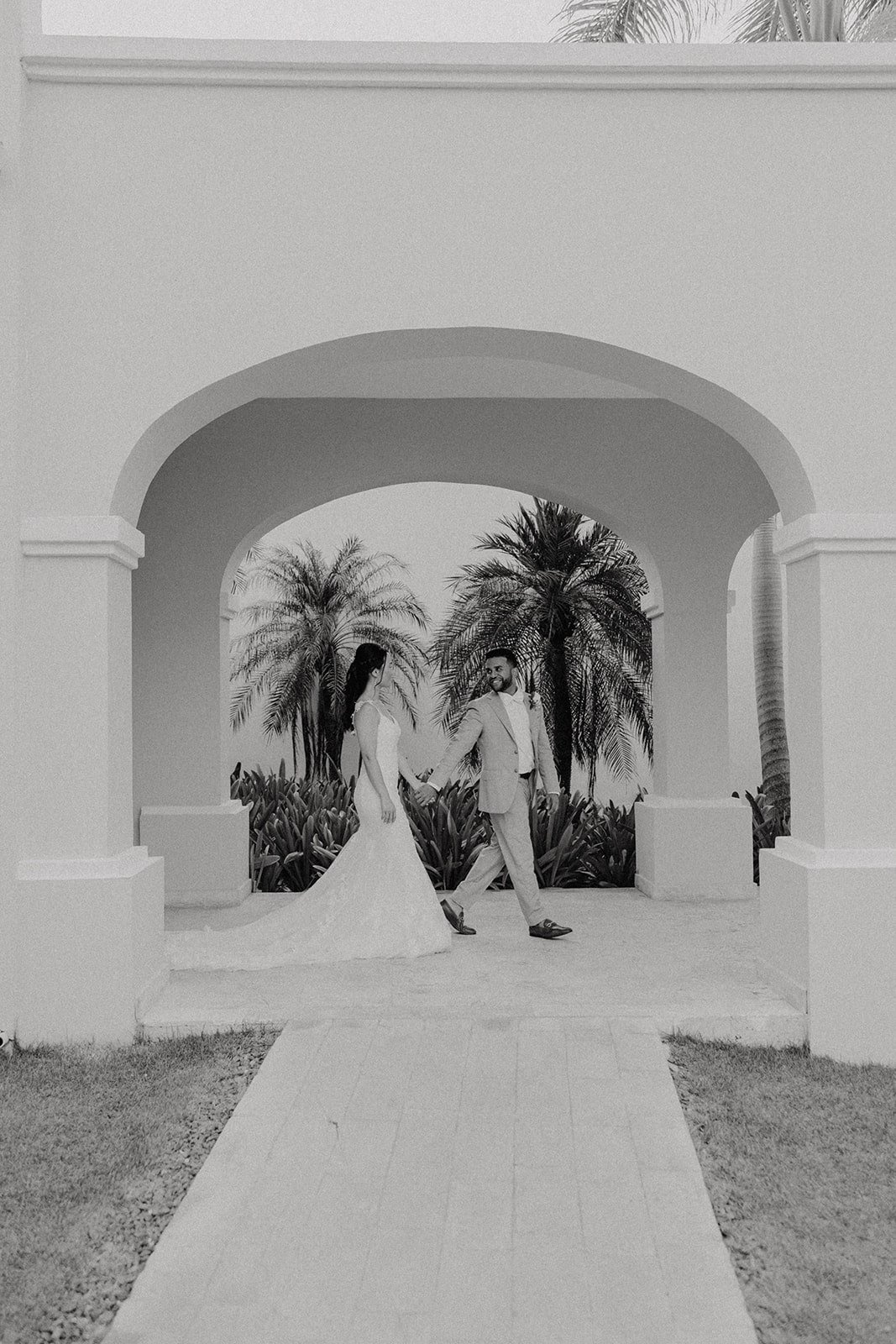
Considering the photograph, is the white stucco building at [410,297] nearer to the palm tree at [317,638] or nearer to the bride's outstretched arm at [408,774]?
the bride's outstretched arm at [408,774]

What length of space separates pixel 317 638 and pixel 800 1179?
14983 mm

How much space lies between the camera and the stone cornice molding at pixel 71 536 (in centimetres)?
527

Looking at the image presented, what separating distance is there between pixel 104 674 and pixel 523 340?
2.55 metres

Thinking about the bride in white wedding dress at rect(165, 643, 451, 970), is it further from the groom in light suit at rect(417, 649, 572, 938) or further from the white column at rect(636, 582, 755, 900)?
Answer: the white column at rect(636, 582, 755, 900)

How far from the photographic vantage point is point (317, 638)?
18.3 metres

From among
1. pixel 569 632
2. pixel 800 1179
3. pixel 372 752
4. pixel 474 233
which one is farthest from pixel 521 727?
pixel 569 632

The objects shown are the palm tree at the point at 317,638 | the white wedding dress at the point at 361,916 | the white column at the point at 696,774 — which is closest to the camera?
the white wedding dress at the point at 361,916

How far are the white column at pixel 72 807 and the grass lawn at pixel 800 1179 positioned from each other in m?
2.53

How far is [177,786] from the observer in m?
8.59

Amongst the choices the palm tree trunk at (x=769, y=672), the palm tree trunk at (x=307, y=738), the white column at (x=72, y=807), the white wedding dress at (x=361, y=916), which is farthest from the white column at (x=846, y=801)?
the palm tree trunk at (x=307, y=738)

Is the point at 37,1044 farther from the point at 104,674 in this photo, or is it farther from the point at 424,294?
the point at 424,294

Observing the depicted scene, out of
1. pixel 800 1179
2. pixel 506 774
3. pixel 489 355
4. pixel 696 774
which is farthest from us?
pixel 696 774

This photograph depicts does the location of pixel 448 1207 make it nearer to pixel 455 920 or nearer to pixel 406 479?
pixel 455 920

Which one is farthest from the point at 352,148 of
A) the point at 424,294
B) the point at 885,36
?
the point at 885,36
